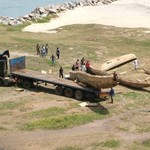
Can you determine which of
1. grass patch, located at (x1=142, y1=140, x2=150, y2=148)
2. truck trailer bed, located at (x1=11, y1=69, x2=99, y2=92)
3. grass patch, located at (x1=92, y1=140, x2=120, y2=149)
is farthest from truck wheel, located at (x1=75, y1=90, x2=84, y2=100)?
grass patch, located at (x1=142, y1=140, x2=150, y2=148)

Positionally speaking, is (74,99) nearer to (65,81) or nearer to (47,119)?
(65,81)

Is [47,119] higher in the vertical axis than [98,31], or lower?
lower

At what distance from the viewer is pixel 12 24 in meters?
80.1

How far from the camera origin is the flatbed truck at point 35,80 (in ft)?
116

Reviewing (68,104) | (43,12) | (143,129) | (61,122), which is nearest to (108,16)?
(43,12)

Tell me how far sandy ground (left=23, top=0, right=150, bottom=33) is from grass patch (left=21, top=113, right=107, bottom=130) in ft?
147

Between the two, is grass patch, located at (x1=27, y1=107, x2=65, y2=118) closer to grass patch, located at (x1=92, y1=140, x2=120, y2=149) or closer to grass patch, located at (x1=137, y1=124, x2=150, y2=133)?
grass patch, located at (x1=92, y1=140, x2=120, y2=149)

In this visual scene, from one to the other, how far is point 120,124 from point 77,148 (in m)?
5.44

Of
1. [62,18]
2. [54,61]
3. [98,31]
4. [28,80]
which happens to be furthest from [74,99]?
[62,18]

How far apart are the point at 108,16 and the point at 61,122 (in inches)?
2219

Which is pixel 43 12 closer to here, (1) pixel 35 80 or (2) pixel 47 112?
(1) pixel 35 80

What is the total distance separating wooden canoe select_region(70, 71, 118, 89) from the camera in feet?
109

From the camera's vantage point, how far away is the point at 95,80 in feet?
113

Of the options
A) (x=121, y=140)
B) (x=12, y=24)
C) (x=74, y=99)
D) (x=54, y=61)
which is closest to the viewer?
(x=121, y=140)
